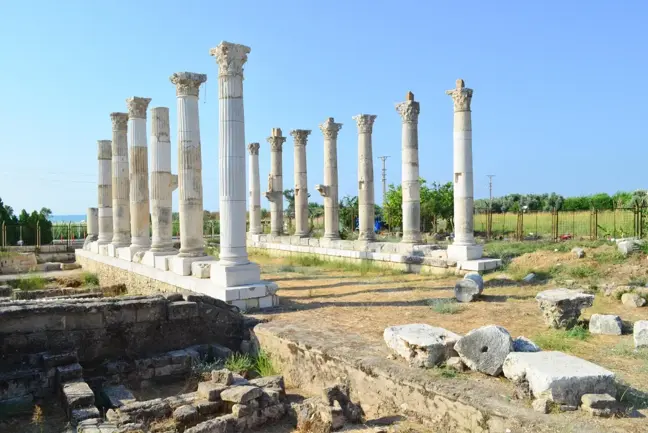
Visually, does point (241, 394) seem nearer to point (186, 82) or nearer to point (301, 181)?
point (186, 82)

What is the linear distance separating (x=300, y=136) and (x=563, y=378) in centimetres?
2041

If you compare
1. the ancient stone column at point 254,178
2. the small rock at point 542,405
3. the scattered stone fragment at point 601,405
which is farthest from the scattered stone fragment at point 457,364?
the ancient stone column at point 254,178

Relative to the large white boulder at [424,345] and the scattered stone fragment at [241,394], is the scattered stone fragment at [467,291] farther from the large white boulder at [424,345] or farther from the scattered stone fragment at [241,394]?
the scattered stone fragment at [241,394]

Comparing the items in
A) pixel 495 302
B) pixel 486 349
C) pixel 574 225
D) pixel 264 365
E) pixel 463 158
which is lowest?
pixel 264 365

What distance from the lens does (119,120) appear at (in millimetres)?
20609

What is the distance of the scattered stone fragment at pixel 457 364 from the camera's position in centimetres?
640

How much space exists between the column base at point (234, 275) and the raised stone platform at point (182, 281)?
0.07 meters

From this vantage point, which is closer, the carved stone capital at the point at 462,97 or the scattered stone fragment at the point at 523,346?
the scattered stone fragment at the point at 523,346

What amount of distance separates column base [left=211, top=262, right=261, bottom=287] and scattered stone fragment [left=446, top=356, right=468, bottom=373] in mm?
5945

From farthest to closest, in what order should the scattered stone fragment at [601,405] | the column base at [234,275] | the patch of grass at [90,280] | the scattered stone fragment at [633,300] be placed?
1. the patch of grass at [90,280]
2. the column base at [234,275]
3. the scattered stone fragment at [633,300]
4. the scattered stone fragment at [601,405]

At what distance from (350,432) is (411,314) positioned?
4.78 meters

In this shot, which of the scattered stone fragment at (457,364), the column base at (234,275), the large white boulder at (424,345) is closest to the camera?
the scattered stone fragment at (457,364)

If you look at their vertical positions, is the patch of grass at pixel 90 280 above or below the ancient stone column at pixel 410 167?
below

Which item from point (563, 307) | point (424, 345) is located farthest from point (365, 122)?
point (424, 345)
